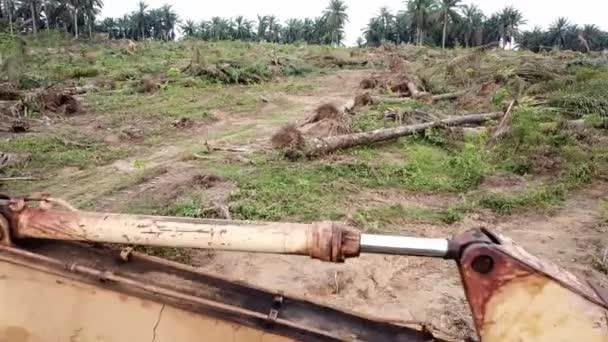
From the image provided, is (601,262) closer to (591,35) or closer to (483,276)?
(483,276)

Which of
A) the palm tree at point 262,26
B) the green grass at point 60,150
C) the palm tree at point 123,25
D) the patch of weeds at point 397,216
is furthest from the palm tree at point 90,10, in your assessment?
the patch of weeds at point 397,216

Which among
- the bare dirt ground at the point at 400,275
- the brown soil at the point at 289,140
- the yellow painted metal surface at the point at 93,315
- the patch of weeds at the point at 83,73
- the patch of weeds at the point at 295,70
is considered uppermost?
the patch of weeds at the point at 295,70

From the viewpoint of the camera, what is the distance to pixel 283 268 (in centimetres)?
499

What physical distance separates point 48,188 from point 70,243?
5494 mm

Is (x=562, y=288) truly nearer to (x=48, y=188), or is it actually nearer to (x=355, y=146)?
(x=48, y=188)

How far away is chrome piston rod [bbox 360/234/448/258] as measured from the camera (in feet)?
5.47

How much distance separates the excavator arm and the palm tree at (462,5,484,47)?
179 ft

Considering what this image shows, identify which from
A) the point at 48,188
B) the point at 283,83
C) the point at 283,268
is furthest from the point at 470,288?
the point at 283,83

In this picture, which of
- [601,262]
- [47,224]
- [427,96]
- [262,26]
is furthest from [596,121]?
[262,26]

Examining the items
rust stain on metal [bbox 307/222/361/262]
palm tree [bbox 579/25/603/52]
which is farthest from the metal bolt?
palm tree [bbox 579/25/603/52]

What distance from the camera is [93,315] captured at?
1967 mm

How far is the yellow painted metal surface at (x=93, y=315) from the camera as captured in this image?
1.93 m

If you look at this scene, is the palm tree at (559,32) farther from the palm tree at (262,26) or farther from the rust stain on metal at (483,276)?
the rust stain on metal at (483,276)

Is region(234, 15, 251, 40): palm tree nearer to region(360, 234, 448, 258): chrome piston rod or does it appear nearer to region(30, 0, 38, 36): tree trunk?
region(30, 0, 38, 36): tree trunk
